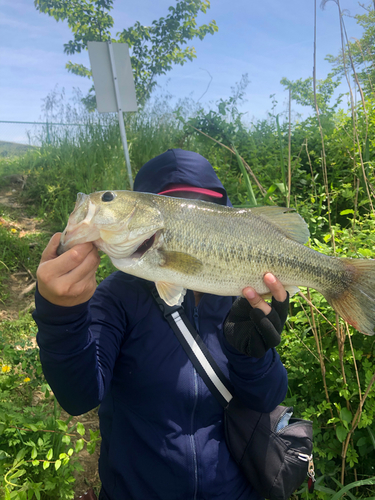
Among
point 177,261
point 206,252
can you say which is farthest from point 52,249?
point 206,252

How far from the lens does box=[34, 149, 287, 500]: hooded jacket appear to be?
1.39m

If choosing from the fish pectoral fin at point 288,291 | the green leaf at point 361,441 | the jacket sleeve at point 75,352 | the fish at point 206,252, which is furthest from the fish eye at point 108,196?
the green leaf at point 361,441

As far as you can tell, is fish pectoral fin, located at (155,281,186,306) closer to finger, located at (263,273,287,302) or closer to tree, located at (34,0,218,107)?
finger, located at (263,273,287,302)

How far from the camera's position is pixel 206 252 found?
1.38 m

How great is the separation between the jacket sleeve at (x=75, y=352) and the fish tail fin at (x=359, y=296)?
→ 3.59ft

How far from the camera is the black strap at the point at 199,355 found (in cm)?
153

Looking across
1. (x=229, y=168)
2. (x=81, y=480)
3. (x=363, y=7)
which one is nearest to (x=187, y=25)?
(x=229, y=168)

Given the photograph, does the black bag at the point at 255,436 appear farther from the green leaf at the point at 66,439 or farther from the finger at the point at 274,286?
the green leaf at the point at 66,439

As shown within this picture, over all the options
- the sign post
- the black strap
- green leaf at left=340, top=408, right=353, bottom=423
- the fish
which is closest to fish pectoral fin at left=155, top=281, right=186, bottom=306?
the fish

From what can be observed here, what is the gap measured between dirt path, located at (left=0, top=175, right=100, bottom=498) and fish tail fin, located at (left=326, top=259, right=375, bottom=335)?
2.20 meters

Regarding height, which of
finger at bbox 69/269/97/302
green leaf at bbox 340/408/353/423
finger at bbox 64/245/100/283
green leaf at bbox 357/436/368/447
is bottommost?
green leaf at bbox 357/436/368/447

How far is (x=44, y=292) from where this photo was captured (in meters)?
1.17

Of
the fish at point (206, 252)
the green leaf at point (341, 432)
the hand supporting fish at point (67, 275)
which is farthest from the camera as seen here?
the green leaf at point (341, 432)

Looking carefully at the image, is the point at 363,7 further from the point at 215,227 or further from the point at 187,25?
the point at 187,25
